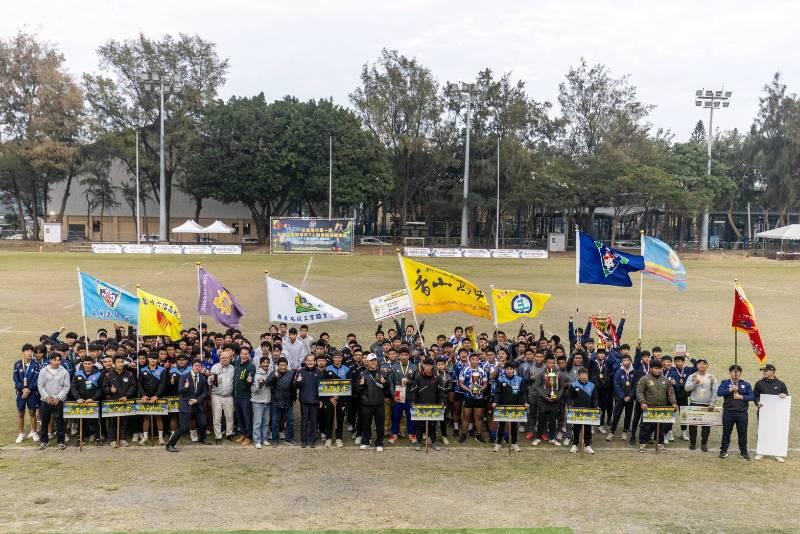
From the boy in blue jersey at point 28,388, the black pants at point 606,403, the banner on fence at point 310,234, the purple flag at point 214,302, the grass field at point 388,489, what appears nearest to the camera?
the grass field at point 388,489

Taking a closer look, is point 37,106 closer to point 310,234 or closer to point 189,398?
point 310,234

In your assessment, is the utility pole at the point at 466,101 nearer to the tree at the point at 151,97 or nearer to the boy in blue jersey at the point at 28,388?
the tree at the point at 151,97

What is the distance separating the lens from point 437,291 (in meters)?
12.1

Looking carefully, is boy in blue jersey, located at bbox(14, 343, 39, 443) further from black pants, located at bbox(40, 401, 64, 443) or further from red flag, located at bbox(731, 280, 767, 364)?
red flag, located at bbox(731, 280, 767, 364)

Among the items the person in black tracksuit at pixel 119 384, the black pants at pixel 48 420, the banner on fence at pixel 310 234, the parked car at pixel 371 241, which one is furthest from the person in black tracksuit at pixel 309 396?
the parked car at pixel 371 241

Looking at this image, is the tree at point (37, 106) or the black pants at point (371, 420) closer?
the black pants at point (371, 420)

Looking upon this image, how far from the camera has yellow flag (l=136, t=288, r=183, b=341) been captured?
11.5 m

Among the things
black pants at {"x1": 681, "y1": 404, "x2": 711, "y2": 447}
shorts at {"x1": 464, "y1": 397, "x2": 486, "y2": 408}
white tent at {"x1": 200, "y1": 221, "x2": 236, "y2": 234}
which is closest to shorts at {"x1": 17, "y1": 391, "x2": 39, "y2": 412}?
shorts at {"x1": 464, "y1": 397, "x2": 486, "y2": 408}

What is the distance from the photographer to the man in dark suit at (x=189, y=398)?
10.4 meters

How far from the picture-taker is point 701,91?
61.9 m

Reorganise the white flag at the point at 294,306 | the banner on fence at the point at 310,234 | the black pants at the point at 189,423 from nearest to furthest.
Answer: the black pants at the point at 189,423 → the white flag at the point at 294,306 → the banner on fence at the point at 310,234

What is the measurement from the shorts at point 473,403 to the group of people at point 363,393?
0.02 metres

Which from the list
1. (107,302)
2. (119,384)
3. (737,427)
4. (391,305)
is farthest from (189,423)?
(737,427)

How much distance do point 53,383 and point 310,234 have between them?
1696 inches
